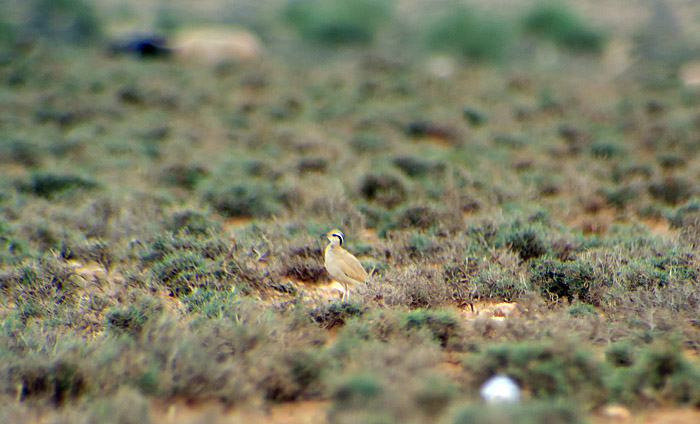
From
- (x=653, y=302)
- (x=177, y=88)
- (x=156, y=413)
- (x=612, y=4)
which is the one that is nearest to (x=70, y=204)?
(x=156, y=413)

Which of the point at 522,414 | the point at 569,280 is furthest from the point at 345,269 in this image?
the point at 522,414

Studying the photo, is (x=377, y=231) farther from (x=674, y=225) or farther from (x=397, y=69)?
(x=397, y=69)

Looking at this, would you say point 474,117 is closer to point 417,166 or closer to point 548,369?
point 417,166

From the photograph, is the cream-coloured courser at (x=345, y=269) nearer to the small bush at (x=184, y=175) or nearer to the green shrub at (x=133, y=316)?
the green shrub at (x=133, y=316)

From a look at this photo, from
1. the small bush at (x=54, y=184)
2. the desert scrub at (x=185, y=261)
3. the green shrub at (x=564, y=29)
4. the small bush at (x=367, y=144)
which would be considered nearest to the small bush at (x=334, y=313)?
the desert scrub at (x=185, y=261)

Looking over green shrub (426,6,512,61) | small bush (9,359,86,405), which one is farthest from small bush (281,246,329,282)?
green shrub (426,6,512,61)

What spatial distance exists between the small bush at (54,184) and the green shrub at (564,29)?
123 feet

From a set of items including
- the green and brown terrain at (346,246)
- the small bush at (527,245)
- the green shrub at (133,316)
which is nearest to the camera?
the green and brown terrain at (346,246)

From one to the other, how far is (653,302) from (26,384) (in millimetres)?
4297

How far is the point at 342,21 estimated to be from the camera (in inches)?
1576

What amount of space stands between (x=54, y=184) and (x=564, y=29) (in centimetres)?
3794

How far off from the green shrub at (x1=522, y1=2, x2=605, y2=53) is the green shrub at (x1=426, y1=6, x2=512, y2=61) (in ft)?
13.4

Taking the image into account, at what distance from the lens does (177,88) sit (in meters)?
17.6

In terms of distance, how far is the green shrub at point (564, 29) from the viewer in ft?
136
